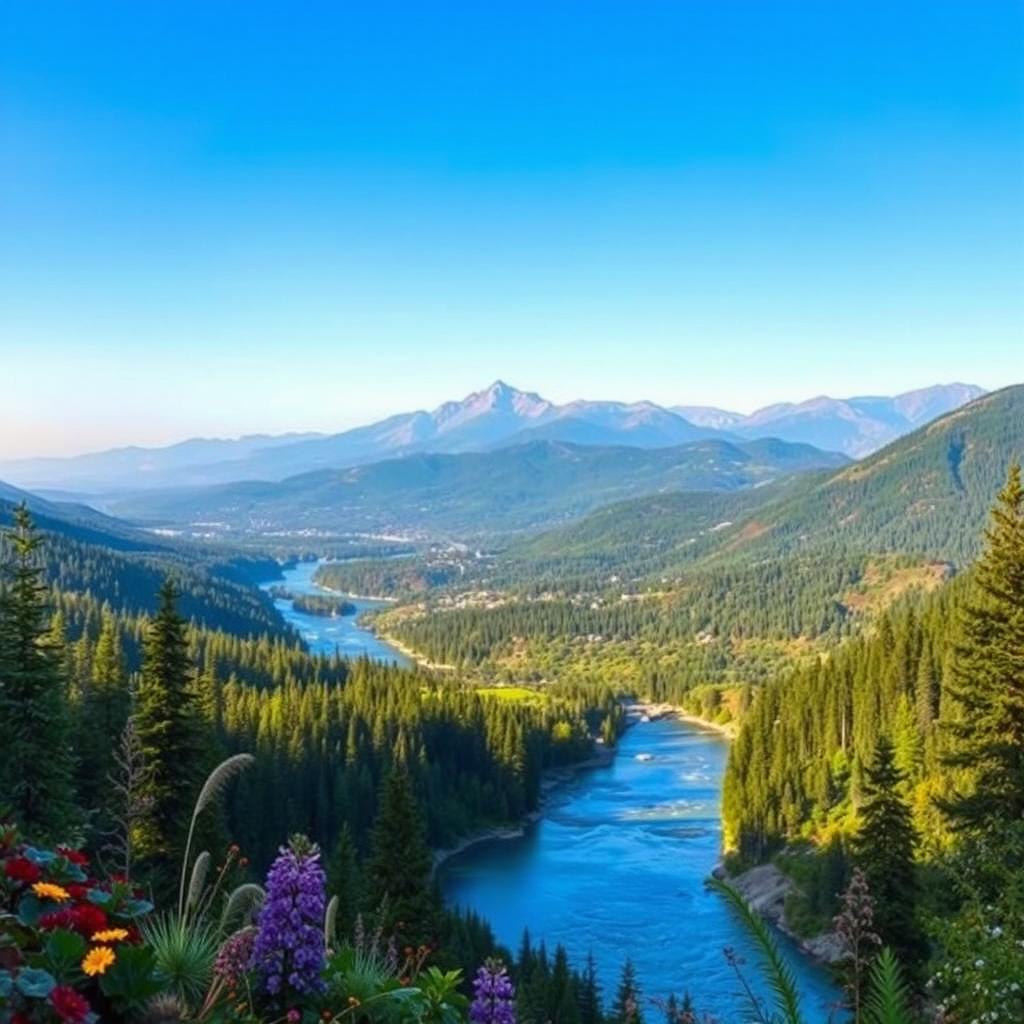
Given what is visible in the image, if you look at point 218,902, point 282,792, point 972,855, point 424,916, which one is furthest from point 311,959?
point 282,792

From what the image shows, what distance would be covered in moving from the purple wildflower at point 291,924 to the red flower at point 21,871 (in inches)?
74.4

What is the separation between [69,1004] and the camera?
664cm

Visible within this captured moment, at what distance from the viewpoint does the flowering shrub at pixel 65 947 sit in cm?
679

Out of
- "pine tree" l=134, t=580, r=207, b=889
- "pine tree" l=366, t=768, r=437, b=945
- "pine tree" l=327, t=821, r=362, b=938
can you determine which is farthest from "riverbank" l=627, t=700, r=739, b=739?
"pine tree" l=134, t=580, r=207, b=889

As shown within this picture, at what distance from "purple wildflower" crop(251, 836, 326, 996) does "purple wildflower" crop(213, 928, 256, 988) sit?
24cm

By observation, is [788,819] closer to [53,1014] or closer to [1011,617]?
[1011,617]

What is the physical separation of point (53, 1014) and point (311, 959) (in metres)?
1.89

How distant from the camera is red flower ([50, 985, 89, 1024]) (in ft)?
21.6

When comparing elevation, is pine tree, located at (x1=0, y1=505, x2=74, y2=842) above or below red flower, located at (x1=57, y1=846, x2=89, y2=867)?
below

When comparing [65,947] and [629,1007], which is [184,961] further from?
[629,1007]

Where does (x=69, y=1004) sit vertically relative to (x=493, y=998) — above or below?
above

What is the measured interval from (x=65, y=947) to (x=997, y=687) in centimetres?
2292

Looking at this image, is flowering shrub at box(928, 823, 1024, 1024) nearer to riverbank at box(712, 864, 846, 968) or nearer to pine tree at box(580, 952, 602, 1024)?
pine tree at box(580, 952, 602, 1024)

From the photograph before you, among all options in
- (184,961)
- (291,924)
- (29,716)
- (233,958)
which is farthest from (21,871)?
(29,716)
